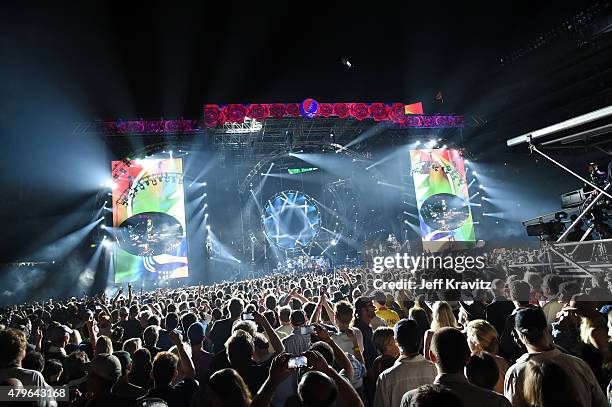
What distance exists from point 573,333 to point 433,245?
72.4 feet

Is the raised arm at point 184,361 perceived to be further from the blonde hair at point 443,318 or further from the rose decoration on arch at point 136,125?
the rose decoration on arch at point 136,125

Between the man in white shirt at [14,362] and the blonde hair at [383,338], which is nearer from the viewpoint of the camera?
the man in white shirt at [14,362]

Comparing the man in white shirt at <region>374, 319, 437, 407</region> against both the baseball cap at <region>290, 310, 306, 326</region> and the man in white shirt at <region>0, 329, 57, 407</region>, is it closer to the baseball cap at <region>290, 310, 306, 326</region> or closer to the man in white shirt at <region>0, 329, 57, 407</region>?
the baseball cap at <region>290, 310, 306, 326</region>

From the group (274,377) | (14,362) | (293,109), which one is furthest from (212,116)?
(274,377)

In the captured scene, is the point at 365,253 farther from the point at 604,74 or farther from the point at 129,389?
the point at 129,389

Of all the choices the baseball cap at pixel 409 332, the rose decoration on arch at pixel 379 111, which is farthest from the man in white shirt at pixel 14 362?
the rose decoration on arch at pixel 379 111

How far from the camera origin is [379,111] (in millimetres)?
23594

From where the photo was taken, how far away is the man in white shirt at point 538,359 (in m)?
2.35

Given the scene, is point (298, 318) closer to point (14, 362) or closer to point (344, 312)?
point (344, 312)

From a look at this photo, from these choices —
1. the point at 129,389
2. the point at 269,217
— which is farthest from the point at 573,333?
the point at 269,217

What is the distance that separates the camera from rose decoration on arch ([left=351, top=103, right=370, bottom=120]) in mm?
23062

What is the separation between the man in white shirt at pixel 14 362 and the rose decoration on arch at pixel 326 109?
20398 millimetres

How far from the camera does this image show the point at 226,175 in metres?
24.8

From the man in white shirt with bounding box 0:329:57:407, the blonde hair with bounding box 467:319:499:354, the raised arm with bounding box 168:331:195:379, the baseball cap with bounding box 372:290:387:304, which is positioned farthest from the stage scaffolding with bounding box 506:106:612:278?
the man in white shirt with bounding box 0:329:57:407
